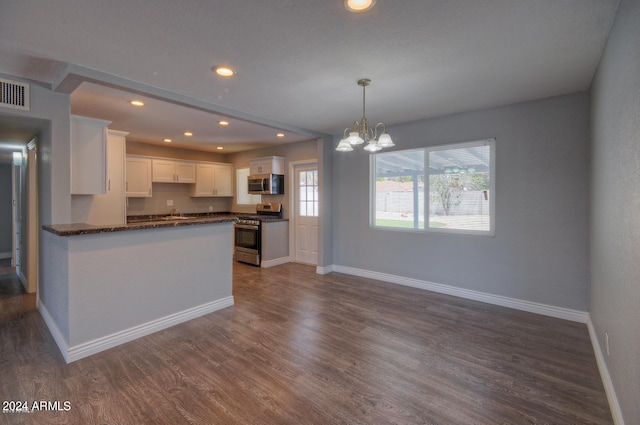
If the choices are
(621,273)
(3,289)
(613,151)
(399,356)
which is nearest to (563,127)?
(613,151)

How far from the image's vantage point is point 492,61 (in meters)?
2.54

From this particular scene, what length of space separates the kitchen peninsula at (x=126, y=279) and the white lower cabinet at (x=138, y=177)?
2.75 m

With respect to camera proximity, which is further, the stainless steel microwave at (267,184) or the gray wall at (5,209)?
the gray wall at (5,209)

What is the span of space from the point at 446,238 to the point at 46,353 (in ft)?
14.9

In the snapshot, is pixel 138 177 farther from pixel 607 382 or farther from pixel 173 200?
pixel 607 382

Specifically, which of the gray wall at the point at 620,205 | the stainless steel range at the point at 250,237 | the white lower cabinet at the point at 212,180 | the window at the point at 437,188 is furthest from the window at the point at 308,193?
the gray wall at the point at 620,205

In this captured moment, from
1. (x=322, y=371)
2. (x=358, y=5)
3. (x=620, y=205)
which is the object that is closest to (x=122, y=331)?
(x=322, y=371)

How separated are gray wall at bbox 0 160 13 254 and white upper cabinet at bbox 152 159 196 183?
127 inches

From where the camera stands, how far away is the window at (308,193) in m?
6.07

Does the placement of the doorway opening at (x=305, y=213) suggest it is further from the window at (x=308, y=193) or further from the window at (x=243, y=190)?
the window at (x=243, y=190)

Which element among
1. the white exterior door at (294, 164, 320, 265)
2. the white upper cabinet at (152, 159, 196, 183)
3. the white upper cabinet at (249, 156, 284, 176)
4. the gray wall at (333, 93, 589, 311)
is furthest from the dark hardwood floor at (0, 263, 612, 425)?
the white upper cabinet at (249, 156, 284, 176)

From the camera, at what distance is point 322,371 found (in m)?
2.37

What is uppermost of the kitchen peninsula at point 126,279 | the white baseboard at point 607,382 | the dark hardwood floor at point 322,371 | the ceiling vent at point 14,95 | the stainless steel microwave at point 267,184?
the ceiling vent at point 14,95

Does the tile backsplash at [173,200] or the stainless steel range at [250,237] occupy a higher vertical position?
the tile backsplash at [173,200]
